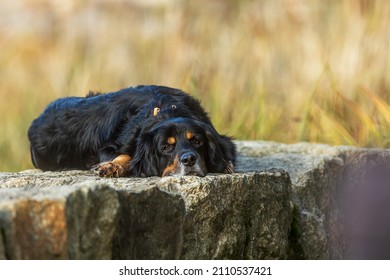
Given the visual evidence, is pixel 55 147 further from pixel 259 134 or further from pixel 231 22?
pixel 231 22

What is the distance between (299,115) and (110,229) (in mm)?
4174

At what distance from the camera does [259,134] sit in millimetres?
7391

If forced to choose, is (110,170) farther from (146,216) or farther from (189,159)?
(146,216)

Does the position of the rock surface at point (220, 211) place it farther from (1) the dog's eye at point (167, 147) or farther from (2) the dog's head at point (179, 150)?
(1) the dog's eye at point (167, 147)

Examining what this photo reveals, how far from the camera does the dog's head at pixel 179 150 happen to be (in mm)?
4621

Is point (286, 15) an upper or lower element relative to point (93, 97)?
upper

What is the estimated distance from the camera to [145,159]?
486 cm

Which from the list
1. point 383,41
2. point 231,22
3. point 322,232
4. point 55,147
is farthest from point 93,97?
point 231,22

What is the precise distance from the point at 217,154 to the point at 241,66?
297 cm

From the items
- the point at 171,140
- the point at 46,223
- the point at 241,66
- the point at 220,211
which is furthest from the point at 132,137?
Answer: the point at 241,66

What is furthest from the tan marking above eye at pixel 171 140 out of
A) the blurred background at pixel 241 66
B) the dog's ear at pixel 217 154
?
the blurred background at pixel 241 66

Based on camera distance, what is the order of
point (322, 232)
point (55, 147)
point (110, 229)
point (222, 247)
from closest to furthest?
point (110, 229), point (222, 247), point (322, 232), point (55, 147)

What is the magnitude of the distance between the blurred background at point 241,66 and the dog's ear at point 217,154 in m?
1.93

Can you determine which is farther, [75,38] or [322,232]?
[75,38]
